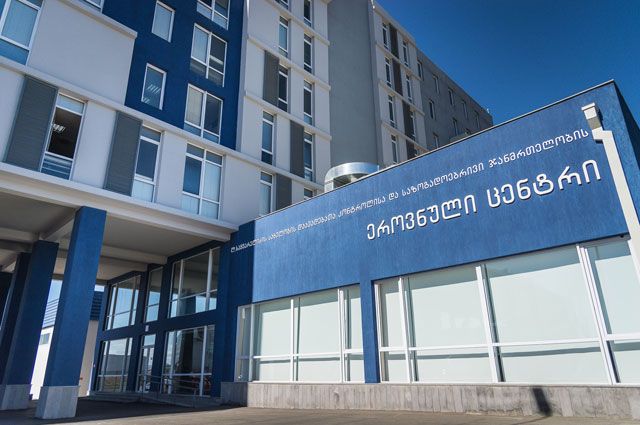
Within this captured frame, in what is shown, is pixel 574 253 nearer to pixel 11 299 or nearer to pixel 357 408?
pixel 357 408

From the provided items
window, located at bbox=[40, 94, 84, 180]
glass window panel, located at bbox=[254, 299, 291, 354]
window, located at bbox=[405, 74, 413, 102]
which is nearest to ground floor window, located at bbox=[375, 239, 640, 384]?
glass window panel, located at bbox=[254, 299, 291, 354]

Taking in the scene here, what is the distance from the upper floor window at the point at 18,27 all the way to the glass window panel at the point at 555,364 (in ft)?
50.7

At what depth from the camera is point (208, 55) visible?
1959 cm

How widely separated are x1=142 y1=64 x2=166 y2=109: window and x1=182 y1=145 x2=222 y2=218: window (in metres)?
2.09

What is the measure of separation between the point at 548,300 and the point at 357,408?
17.1 ft

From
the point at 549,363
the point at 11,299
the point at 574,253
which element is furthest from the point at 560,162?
the point at 11,299

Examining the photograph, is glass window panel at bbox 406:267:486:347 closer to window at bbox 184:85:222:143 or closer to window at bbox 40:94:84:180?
window at bbox 40:94:84:180

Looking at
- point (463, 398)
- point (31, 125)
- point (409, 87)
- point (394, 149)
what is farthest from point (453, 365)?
point (409, 87)

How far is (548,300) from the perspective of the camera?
8797 millimetres

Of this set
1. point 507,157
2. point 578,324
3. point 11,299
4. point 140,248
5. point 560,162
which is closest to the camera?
point 578,324

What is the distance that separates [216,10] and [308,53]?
5641 millimetres

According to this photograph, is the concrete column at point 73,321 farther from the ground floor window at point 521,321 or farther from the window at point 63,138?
the ground floor window at point 521,321

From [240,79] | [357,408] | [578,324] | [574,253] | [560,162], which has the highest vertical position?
[240,79]

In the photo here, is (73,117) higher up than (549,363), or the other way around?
(73,117)
